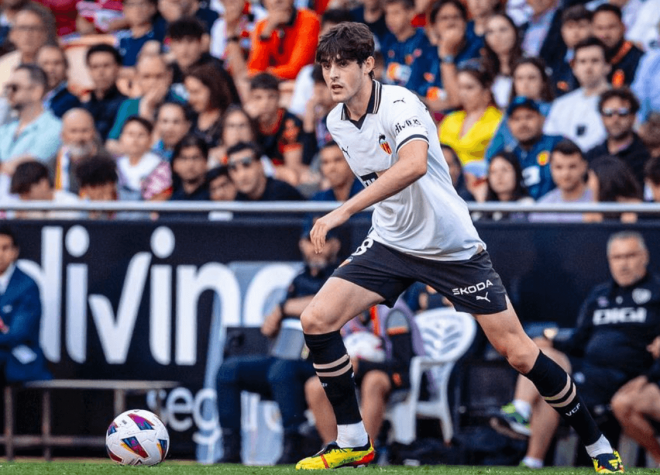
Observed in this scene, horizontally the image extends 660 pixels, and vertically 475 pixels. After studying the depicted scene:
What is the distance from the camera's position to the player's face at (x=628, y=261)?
8.20 m

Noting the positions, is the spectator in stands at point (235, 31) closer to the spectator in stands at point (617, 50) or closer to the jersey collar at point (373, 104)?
the spectator in stands at point (617, 50)

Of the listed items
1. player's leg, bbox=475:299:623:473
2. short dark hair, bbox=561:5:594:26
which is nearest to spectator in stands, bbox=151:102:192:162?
short dark hair, bbox=561:5:594:26

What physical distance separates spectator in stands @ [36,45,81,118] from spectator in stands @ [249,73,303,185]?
266 cm

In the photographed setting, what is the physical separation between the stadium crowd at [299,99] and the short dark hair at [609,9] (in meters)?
0.04

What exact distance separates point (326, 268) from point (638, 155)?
2.84 metres

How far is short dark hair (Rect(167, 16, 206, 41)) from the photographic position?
12.1 m

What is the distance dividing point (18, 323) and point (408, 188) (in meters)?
3.96

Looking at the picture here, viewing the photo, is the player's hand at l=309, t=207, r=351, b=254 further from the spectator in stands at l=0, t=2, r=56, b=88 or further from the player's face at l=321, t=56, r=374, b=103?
the spectator in stands at l=0, t=2, r=56, b=88

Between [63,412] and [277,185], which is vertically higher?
[277,185]

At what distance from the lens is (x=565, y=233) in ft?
27.7

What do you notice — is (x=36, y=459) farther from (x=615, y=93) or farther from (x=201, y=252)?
(x=615, y=93)

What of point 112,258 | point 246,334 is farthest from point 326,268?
point 112,258

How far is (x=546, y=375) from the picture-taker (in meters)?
6.22

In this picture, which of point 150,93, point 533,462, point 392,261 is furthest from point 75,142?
point 392,261
